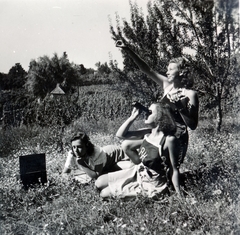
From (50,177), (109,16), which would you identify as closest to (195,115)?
(109,16)

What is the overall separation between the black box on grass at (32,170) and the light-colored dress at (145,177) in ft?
3.13

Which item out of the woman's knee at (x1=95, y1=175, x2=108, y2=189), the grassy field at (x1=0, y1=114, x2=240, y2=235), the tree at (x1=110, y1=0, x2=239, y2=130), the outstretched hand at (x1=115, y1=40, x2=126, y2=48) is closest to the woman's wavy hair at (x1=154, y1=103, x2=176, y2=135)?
the grassy field at (x1=0, y1=114, x2=240, y2=235)

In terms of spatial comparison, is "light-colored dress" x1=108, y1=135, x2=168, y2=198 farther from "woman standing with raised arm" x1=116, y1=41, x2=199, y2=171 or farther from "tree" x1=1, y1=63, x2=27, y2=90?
"tree" x1=1, y1=63, x2=27, y2=90

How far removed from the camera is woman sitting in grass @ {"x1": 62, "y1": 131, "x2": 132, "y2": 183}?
3654 millimetres

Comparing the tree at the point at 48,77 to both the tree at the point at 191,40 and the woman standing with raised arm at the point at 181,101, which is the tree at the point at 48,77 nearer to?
the tree at the point at 191,40

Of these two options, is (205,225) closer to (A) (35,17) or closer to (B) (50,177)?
(B) (50,177)

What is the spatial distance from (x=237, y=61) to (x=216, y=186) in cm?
199

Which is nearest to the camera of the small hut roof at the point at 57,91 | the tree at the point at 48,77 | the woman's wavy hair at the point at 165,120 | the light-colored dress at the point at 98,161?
the woman's wavy hair at the point at 165,120

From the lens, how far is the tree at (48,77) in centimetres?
521

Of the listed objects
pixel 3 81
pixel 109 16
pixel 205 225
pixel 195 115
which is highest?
pixel 109 16

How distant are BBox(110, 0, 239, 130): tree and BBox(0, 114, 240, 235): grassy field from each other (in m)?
0.76

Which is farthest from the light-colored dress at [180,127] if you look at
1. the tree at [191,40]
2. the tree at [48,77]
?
the tree at [48,77]

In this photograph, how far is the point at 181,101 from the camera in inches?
128

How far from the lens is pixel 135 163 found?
356cm
